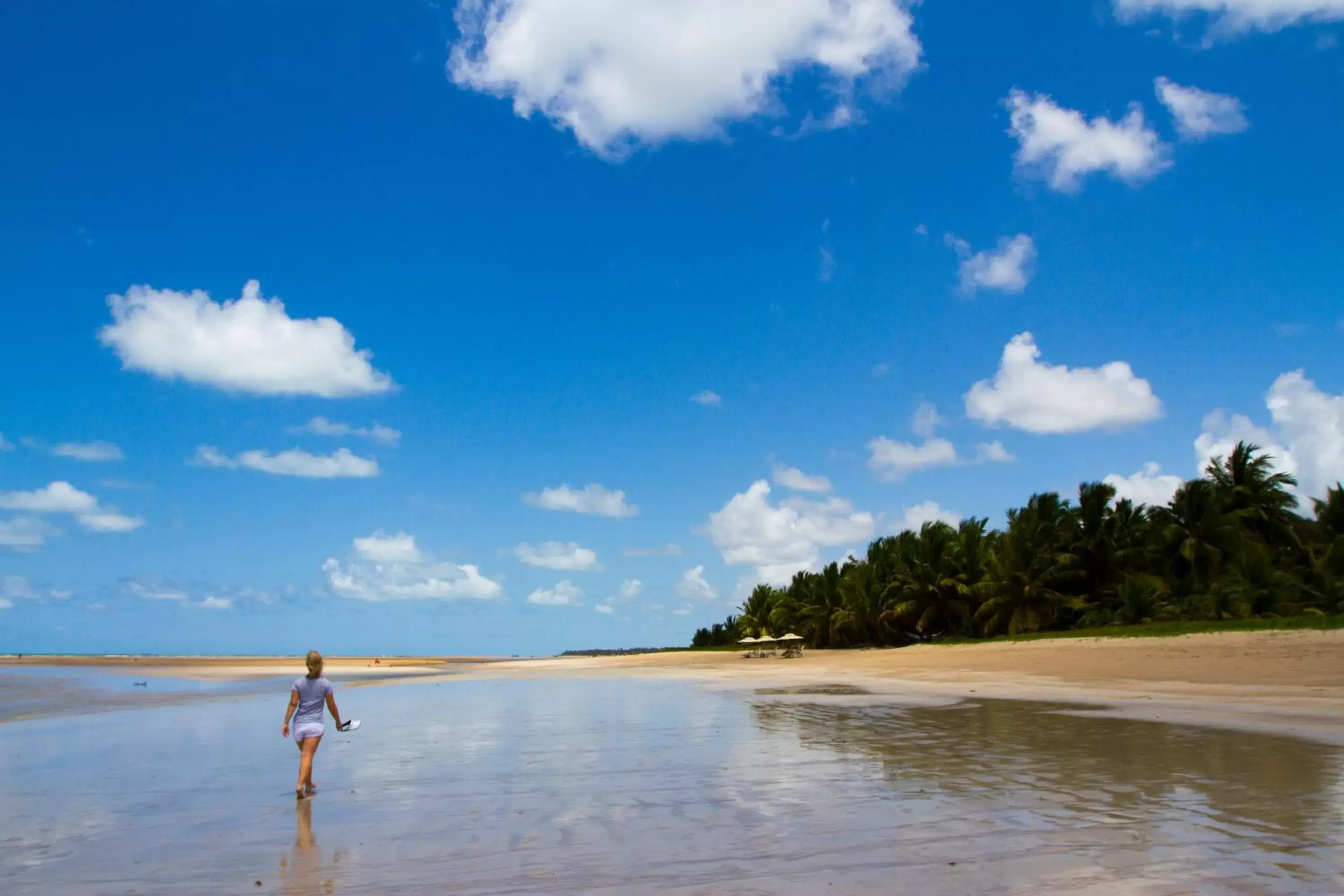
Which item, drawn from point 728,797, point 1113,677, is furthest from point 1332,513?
point 728,797

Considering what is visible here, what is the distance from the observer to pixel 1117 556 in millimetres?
55125

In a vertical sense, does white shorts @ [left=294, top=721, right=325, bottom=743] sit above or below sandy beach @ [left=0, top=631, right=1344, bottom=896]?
above

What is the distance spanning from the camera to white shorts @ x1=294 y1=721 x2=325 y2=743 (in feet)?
40.0

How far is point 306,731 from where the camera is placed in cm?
1227

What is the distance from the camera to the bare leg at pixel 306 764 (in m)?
11.8

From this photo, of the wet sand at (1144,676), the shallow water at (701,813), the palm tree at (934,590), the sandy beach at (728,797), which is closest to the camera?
the shallow water at (701,813)

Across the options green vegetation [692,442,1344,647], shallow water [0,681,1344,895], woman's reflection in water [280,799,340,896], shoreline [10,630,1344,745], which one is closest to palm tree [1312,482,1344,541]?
green vegetation [692,442,1344,647]

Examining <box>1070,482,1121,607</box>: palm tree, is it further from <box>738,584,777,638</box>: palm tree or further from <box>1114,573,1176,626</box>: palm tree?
<box>738,584,777,638</box>: palm tree

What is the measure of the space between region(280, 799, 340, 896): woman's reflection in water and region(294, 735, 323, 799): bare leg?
73.2 inches

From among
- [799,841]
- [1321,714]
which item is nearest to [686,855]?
[799,841]

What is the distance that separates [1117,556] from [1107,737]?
44.5 metres

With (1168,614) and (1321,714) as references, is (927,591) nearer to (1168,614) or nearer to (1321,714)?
(1168,614)

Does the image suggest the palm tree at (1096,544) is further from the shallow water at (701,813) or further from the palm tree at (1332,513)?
the shallow water at (701,813)

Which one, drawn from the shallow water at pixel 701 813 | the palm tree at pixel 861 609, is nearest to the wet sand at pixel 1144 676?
the shallow water at pixel 701 813
